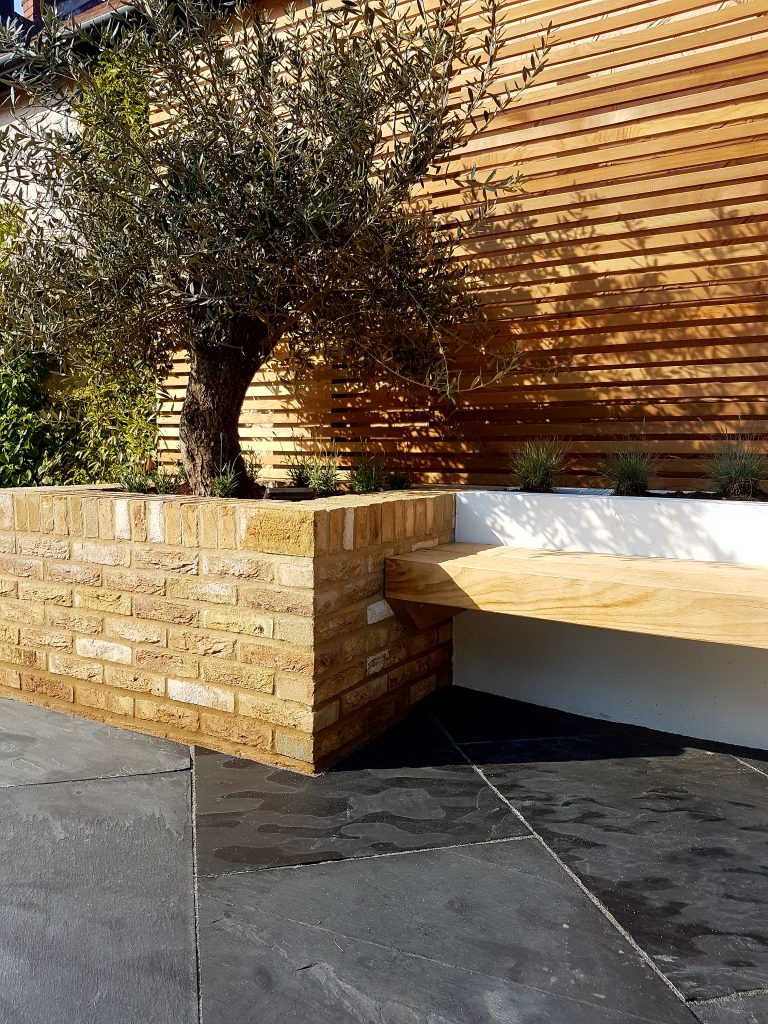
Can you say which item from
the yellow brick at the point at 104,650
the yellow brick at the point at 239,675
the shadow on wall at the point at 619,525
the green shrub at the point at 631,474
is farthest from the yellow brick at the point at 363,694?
the green shrub at the point at 631,474

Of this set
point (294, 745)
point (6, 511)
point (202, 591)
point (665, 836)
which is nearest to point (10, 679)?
point (6, 511)

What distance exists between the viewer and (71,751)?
11.5 feet

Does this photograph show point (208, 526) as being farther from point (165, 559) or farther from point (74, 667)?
point (74, 667)

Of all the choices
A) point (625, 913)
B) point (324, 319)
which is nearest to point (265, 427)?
point (324, 319)

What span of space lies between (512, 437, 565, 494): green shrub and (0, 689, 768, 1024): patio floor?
1445 millimetres

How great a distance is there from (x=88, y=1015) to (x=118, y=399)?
190 inches

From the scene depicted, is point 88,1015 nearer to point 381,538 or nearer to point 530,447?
point 381,538

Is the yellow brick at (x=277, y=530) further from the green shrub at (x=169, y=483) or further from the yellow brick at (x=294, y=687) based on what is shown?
the green shrub at (x=169, y=483)

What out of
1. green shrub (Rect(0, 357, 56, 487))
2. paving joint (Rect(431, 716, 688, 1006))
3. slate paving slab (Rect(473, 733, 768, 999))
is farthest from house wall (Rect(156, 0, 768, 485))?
green shrub (Rect(0, 357, 56, 487))

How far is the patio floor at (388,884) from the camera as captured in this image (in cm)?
195

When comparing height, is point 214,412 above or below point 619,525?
above

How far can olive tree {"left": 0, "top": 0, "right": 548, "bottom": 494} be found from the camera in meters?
3.77

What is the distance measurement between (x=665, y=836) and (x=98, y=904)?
186cm

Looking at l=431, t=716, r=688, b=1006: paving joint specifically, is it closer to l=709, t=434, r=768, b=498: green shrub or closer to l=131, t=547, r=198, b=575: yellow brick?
l=131, t=547, r=198, b=575: yellow brick
